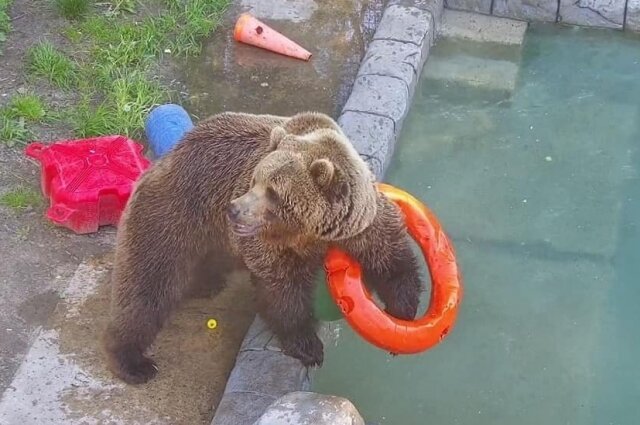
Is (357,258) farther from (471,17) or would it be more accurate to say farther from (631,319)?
(471,17)

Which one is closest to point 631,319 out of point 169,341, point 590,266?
point 590,266

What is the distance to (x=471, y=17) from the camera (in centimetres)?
758

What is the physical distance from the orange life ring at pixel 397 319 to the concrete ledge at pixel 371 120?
51cm

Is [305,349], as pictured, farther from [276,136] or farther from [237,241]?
[276,136]

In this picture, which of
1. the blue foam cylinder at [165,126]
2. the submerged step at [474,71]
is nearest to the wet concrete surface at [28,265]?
the blue foam cylinder at [165,126]

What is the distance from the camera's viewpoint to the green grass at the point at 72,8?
23.5ft

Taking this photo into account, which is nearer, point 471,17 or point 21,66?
point 21,66

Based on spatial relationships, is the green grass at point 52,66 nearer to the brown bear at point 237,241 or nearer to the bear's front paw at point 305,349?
the brown bear at point 237,241

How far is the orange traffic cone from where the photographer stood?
6.96 meters

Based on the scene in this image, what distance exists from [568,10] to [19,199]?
418cm

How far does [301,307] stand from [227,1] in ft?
11.6

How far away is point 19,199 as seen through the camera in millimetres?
5734

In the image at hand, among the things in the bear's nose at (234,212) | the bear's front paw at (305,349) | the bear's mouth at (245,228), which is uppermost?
the bear's nose at (234,212)

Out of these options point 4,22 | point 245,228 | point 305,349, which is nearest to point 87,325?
point 305,349
